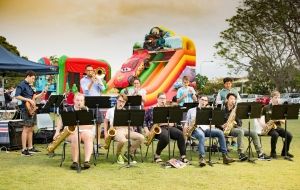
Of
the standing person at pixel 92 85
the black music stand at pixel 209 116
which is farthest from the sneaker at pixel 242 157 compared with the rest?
the standing person at pixel 92 85

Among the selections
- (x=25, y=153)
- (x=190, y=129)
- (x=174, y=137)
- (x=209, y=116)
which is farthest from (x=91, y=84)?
(x=209, y=116)

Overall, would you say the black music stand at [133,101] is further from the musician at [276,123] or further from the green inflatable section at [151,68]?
the green inflatable section at [151,68]

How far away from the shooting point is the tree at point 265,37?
89.6ft

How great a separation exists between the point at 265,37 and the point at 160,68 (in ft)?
43.3

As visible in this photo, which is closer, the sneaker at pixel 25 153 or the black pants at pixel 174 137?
the black pants at pixel 174 137

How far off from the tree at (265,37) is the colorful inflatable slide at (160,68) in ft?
33.8

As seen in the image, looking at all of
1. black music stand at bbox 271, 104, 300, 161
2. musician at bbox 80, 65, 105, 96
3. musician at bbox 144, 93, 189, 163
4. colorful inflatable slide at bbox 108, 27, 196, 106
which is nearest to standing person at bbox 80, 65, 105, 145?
musician at bbox 80, 65, 105, 96

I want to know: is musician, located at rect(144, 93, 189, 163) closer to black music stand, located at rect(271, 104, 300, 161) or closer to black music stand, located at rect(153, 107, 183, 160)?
black music stand, located at rect(153, 107, 183, 160)

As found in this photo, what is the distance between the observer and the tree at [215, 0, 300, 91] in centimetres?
2731

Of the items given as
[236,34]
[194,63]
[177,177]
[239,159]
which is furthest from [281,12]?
[177,177]

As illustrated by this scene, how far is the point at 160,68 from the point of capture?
20.0 metres

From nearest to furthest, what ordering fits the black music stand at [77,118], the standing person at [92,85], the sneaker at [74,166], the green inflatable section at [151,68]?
the black music stand at [77,118]
the sneaker at [74,166]
the standing person at [92,85]
the green inflatable section at [151,68]

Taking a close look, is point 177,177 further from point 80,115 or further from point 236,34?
point 236,34

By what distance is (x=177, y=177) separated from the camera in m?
7.73
